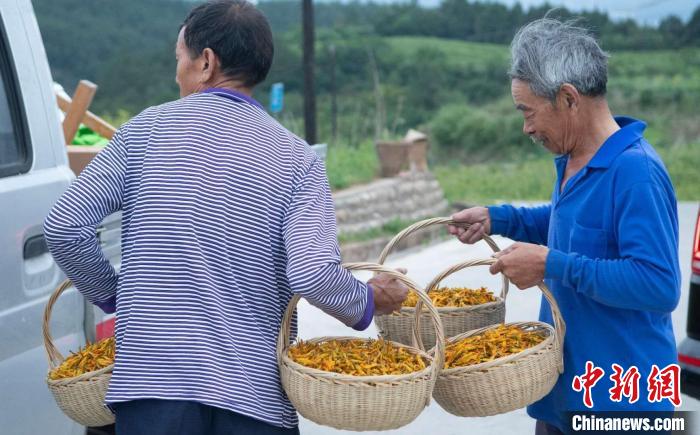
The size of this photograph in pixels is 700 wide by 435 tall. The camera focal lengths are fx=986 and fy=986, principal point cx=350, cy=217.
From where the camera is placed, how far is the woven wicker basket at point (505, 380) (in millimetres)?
2359

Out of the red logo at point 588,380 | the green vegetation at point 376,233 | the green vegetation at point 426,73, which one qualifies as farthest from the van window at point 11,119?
the green vegetation at point 426,73

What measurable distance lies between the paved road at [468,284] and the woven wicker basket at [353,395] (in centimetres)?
163

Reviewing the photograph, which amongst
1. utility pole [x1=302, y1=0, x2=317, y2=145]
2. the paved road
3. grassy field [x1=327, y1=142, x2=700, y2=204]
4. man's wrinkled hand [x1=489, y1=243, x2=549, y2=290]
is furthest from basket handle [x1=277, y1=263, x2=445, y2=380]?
utility pole [x1=302, y1=0, x2=317, y2=145]

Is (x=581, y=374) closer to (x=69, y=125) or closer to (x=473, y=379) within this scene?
(x=473, y=379)

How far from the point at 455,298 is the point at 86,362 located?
1055 millimetres

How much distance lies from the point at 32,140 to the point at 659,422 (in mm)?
1888

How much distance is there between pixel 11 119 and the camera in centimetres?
282

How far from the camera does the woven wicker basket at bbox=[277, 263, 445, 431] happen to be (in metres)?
2.16

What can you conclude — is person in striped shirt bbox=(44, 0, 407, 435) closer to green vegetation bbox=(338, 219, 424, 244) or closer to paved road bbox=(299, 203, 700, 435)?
paved road bbox=(299, 203, 700, 435)

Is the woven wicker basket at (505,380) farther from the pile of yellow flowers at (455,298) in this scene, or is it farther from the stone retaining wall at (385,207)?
the stone retaining wall at (385,207)

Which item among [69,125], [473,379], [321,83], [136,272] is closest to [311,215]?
[136,272]

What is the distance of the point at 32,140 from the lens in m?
2.86

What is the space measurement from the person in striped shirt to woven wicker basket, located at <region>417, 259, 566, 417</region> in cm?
32

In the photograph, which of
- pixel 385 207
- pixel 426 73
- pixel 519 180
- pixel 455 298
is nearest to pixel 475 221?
pixel 455 298
